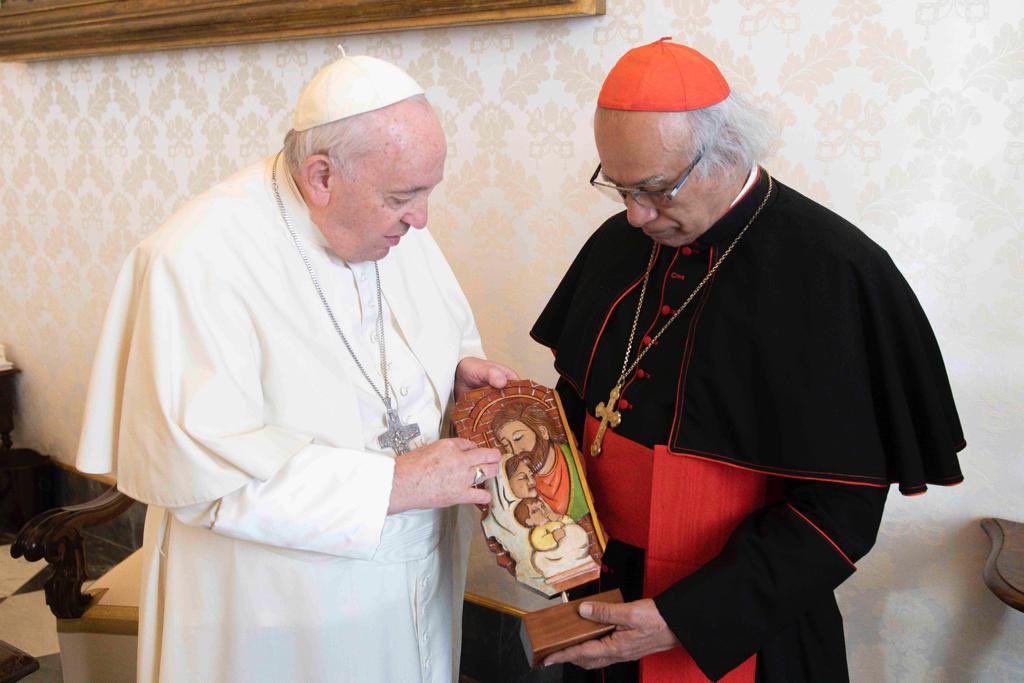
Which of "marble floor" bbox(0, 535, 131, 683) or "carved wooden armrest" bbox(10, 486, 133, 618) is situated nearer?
"carved wooden armrest" bbox(10, 486, 133, 618)

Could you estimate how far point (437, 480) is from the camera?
179 centimetres

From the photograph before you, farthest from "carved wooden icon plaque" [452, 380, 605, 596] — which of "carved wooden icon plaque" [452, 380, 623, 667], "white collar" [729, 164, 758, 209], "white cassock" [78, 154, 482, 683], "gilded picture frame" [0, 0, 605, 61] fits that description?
"gilded picture frame" [0, 0, 605, 61]

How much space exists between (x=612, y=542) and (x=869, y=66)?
141 cm

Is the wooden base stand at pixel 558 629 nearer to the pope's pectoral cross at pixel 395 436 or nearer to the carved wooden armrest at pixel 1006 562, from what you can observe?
the pope's pectoral cross at pixel 395 436

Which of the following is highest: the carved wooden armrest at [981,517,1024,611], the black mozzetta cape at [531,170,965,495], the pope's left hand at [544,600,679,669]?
the black mozzetta cape at [531,170,965,495]

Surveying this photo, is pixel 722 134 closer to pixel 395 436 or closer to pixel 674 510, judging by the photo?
pixel 674 510

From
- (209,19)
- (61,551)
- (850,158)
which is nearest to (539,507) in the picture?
(850,158)

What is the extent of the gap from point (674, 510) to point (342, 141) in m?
1.01

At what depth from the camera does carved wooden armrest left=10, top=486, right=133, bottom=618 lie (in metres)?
2.63

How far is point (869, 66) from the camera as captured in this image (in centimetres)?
229

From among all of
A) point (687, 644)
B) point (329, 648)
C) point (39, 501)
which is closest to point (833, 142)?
point (687, 644)

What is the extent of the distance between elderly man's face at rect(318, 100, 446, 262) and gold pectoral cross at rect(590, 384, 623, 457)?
56 cm

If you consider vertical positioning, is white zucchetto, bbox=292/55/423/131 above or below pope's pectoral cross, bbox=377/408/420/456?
above

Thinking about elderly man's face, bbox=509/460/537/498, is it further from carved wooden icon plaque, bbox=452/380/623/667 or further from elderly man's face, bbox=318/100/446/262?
elderly man's face, bbox=318/100/446/262
